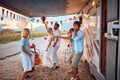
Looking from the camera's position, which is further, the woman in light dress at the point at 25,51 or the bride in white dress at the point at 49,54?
the bride in white dress at the point at 49,54

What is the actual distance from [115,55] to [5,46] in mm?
7944

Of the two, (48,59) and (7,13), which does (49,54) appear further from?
(7,13)

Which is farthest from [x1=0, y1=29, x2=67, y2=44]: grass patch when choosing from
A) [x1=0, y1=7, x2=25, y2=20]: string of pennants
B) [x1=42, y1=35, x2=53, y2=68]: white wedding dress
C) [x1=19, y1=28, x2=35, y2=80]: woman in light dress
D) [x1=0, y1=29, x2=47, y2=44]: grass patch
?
[x1=19, y1=28, x2=35, y2=80]: woman in light dress

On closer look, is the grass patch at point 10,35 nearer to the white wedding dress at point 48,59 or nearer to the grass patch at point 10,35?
the grass patch at point 10,35

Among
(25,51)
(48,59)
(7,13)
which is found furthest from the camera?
(7,13)

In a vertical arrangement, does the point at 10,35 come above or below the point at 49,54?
above

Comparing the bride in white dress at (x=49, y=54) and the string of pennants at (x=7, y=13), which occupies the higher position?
the string of pennants at (x=7, y=13)

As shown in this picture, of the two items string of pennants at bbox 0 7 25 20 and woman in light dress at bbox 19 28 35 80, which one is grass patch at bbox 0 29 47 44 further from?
woman in light dress at bbox 19 28 35 80

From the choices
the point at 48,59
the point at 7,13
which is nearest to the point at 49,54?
the point at 48,59

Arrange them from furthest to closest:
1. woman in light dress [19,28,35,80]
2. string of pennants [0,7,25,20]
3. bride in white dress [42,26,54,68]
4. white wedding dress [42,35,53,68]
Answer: string of pennants [0,7,25,20] → white wedding dress [42,35,53,68] → bride in white dress [42,26,54,68] → woman in light dress [19,28,35,80]

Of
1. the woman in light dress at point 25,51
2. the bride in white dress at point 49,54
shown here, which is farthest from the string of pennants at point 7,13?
the woman in light dress at point 25,51

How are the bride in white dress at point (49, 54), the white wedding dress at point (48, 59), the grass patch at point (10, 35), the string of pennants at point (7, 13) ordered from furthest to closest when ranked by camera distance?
the grass patch at point (10, 35)
the string of pennants at point (7, 13)
the white wedding dress at point (48, 59)
the bride in white dress at point (49, 54)

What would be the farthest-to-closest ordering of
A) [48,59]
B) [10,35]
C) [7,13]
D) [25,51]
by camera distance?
[10,35] < [7,13] < [48,59] < [25,51]

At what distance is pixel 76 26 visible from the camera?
190 inches
